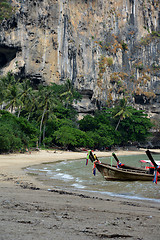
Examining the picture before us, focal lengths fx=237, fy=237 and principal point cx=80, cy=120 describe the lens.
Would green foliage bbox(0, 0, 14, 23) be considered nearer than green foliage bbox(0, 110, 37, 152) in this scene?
No

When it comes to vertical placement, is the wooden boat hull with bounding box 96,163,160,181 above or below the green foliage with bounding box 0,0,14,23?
below

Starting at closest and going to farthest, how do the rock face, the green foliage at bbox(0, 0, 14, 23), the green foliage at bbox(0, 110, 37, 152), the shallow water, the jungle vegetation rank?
the shallow water < the green foliage at bbox(0, 110, 37, 152) < the jungle vegetation < the rock face < the green foliage at bbox(0, 0, 14, 23)

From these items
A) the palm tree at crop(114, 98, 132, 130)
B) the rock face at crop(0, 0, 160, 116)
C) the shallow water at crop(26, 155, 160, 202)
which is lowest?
the shallow water at crop(26, 155, 160, 202)

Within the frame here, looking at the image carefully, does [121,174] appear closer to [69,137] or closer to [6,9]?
[69,137]

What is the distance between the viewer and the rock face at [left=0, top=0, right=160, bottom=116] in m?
67.6

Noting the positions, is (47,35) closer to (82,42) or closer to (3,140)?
(82,42)

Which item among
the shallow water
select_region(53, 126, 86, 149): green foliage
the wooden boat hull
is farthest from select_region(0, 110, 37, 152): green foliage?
the wooden boat hull

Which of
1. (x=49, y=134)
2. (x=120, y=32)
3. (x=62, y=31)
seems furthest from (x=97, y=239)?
(x=120, y=32)

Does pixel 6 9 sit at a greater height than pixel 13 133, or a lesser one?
greater

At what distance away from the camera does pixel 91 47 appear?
82688 millimetres

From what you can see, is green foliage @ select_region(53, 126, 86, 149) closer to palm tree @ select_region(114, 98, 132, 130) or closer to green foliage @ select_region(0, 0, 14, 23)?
palm tree @ select_region(114, 98, 132, 130)

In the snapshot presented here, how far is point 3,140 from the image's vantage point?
29.1 metres

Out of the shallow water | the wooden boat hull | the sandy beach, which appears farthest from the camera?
the wooden boat hull

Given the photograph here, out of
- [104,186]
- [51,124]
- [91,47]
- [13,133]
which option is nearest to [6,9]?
[91,47]
